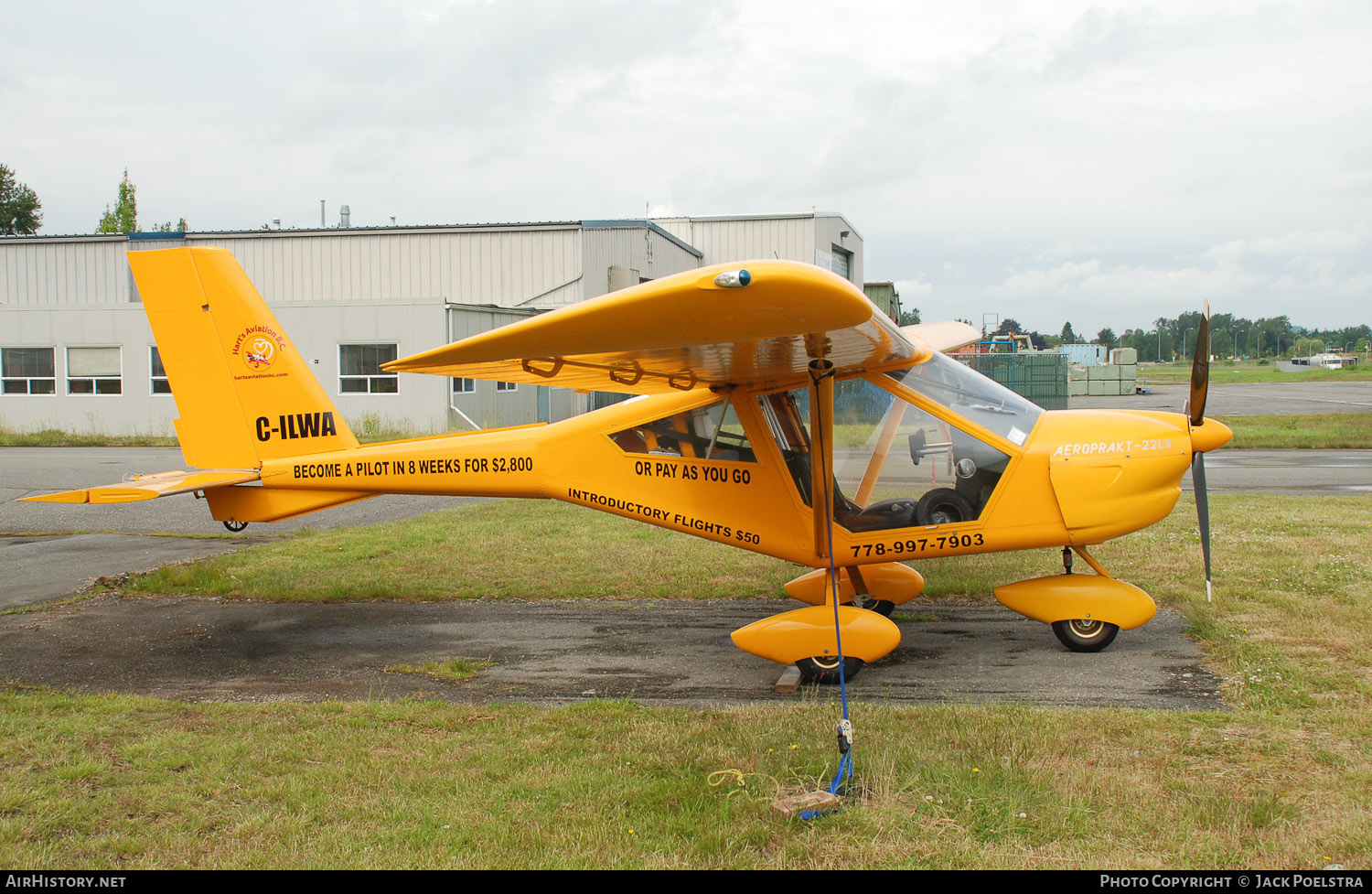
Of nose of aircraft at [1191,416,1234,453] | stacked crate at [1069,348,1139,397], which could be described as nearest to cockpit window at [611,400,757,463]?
nose of aircraft at [1191,416,1234,453]

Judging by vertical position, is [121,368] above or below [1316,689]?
above

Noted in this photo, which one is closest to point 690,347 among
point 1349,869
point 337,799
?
point 337,799

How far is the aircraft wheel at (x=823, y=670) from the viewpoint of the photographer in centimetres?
595

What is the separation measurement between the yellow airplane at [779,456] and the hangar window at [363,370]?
1883 cm

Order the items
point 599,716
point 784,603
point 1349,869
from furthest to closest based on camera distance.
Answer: point 784,603 → point 599,716 → point 1349,869

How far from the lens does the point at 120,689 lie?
5.97 metres

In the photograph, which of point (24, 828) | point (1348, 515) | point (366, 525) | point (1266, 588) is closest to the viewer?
point (24, 828)

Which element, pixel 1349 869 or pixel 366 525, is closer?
pixel 1349 869

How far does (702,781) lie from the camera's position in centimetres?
423

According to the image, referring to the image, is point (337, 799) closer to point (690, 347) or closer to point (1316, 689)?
point (690, 347)

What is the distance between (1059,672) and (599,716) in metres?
2.98

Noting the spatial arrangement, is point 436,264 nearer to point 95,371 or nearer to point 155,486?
point 95,371

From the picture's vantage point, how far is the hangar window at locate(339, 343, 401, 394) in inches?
1017

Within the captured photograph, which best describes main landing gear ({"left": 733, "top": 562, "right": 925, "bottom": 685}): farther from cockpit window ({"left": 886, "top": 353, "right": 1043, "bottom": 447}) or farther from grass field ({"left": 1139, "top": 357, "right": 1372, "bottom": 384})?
grass field ({"left": 1139, "top": 357, "right": 1372, "bottom": 384})
